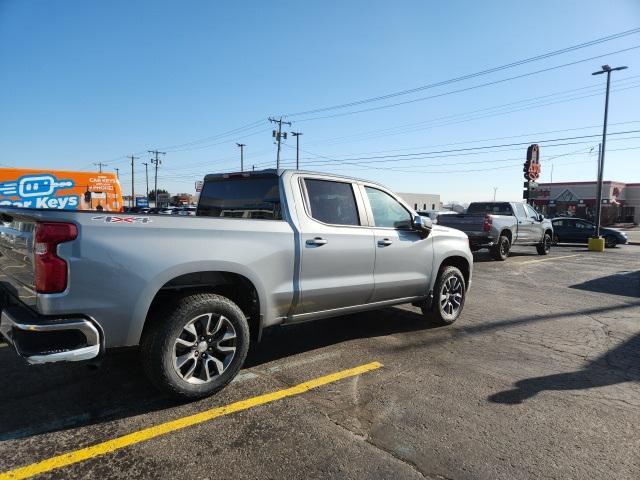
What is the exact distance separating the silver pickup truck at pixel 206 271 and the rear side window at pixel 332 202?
0.01 metres

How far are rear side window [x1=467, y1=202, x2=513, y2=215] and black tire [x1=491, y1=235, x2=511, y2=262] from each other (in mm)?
1071

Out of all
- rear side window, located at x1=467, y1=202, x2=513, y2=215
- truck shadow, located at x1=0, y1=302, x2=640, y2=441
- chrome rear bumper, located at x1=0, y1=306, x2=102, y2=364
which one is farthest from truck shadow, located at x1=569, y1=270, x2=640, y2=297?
chrome rear bumper, located at x1=0, y1=306, x2=102, y2=364

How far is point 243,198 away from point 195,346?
5.76ft

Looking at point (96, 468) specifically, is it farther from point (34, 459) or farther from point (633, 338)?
point (633, 338)

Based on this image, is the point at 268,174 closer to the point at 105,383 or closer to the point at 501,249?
the point at 105,383

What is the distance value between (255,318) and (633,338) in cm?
483

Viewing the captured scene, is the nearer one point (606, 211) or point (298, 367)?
point (298, 367)

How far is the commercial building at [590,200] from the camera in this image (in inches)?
2176

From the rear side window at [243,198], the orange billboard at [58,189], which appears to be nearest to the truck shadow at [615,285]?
→ the rear side window at [243,198]

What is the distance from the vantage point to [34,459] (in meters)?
2.80

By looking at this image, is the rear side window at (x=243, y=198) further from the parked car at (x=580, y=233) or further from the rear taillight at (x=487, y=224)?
the parked car at (x=580, y=233)

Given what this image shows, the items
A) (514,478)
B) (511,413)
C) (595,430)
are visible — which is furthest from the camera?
(511,413)

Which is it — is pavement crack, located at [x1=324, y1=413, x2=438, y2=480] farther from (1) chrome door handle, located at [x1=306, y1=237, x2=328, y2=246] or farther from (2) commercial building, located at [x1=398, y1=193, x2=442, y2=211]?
(2) commercial building, located at [x1=398, y1=193, x2=442, y2=211]

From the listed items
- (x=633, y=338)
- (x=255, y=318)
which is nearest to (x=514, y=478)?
(x=255, y=318)
